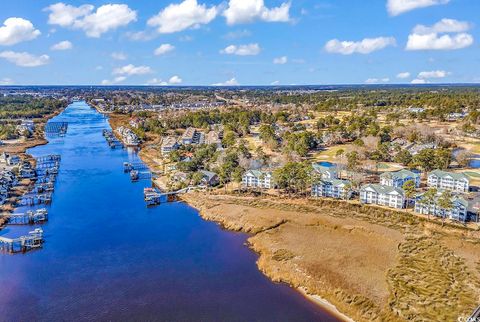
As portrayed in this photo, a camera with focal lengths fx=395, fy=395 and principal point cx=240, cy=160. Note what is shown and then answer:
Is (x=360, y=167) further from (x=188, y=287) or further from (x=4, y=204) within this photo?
(x=4, y=204)

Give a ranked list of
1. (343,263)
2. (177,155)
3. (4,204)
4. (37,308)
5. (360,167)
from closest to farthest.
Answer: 1. (37,308)
2. (343,263)
3. (4,204)
4. (360,167)
5. (177,155)

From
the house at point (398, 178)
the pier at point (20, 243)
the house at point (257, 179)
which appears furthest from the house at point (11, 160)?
the house at point (398, 178)

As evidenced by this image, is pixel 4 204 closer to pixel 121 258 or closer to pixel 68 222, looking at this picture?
pixel 68 222

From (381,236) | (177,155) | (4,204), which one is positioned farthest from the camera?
(177,155)

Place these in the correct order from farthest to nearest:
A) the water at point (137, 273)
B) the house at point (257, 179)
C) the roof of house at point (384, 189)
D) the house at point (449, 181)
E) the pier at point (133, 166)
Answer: the pier at point (133, 166) → the house at point (257, 179) → the house at point (449, 181) → the roof of house at point (384, 189) → the water at point (137, 273)

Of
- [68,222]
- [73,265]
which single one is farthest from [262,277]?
[68,222]

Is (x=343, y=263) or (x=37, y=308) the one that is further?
(x=343, y=263)

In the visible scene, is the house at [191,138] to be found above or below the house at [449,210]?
above

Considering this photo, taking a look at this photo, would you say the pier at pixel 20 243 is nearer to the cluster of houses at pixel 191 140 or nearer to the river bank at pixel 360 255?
the river bank at pixel 360 255
